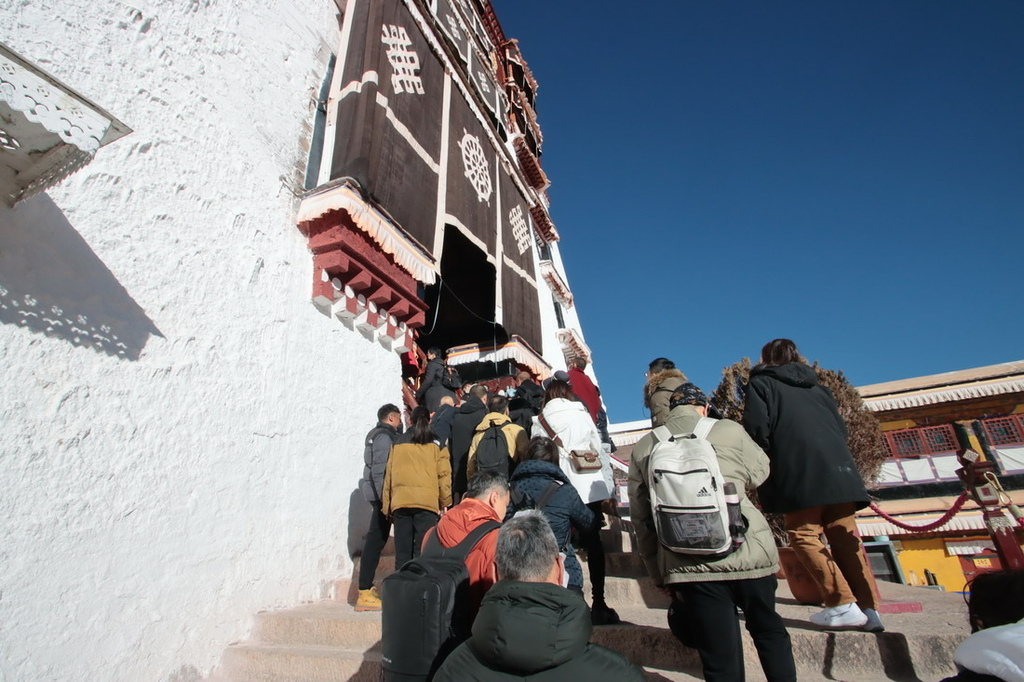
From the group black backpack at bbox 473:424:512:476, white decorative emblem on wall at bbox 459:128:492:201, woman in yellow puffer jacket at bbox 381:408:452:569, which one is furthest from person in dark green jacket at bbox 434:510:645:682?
white decorative emblem on wall at bbox 459:128:492:201

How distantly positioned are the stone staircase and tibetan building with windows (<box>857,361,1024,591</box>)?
13836 millimetres

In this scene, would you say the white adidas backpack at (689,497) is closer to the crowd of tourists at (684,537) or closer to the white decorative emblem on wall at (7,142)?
the crowd of tourists at (684,537)

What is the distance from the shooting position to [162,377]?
3.36 metres

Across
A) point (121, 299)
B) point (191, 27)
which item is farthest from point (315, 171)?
point (121, 299)

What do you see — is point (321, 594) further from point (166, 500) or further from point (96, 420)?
point (96, 420)

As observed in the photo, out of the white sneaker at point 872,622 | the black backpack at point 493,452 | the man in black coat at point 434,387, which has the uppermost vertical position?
the man in black coat at point 434,387

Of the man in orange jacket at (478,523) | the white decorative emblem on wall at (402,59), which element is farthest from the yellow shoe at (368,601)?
the white decorative emblem on wall at (402,59)

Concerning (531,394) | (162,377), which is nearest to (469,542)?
(162,377)

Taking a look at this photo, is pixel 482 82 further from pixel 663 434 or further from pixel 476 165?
pixel 663 434

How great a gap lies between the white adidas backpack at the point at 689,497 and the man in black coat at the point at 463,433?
8.67 feet

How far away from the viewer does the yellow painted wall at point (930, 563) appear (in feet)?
46.0

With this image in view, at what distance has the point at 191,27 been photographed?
4562 mm

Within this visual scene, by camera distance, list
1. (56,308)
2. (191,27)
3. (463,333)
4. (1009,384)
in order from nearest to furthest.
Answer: (56,308), (191,27), (463,333), (1009,384)

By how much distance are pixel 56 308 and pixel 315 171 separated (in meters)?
3.45
